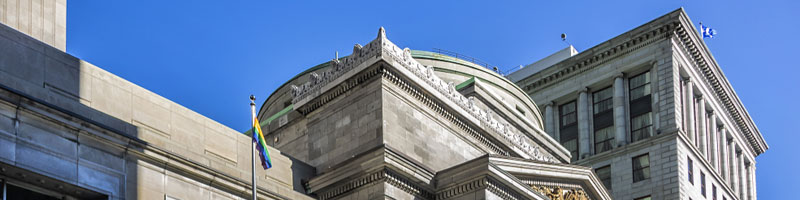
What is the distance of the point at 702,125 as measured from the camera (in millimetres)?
75125

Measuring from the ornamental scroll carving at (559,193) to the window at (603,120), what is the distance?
1374 inches

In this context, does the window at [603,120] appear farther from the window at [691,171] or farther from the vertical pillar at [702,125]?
the vertical pillar at [702,125]

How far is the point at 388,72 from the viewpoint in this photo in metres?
37.8

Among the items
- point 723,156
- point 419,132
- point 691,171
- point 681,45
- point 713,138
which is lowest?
point 419,132

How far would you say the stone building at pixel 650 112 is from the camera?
7038 centimetres

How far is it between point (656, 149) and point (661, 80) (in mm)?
5142

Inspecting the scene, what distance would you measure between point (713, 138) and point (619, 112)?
7.93 metres

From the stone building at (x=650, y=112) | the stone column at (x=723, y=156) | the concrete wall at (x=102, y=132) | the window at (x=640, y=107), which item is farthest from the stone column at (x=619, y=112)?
the concrete wall at (x=102, y=132)

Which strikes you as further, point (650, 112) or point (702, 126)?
point (702, 126)

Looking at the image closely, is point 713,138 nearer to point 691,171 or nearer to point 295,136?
point 691,171

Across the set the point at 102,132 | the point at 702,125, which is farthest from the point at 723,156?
the point at 102,132

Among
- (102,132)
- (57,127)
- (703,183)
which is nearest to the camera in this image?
(57,127)

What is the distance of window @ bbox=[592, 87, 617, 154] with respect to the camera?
246 feet

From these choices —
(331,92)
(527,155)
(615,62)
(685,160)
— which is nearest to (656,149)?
(685,160)
